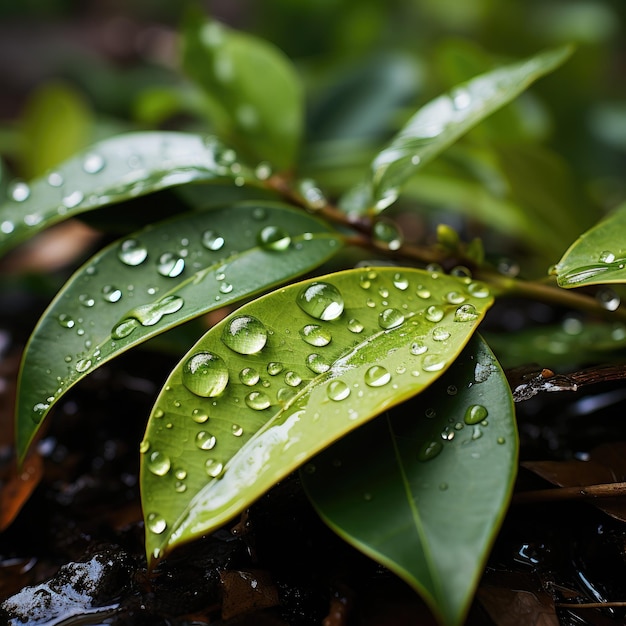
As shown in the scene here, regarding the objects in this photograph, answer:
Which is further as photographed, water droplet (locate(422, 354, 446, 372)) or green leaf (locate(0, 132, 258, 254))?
green leaf (locate(0, 132, 258, 254))

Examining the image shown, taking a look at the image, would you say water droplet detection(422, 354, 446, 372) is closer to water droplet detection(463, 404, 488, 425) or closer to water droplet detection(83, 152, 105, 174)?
water droplet detection(463, 404, 488, 425)

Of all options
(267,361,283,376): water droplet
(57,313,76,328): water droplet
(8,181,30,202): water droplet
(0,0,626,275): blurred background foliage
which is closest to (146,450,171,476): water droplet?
(267,361,283,376): water droplet

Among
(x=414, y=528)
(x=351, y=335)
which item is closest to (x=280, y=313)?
(x=351, y=335)

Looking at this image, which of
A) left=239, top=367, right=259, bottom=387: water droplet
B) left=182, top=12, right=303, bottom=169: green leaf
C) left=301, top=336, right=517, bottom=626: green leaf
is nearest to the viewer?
left=301, top=336, right=517, bottom=626: green leaf

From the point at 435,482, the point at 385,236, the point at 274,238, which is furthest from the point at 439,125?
the point at 435,482

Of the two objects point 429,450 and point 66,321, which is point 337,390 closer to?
point 429,450

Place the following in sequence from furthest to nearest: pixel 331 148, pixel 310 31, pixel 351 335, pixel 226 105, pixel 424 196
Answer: pixel 310 31 < pixel 331 148 < pixel 424 196 < pixel 226 105 < pixel 351 335

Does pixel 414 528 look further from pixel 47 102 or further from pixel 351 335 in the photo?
pixel 47 102
